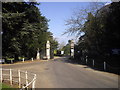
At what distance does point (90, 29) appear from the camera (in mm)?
33250

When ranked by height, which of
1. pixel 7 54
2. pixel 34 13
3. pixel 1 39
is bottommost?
pixel 7 54

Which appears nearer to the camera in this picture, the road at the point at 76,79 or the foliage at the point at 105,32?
the road at the point at 76,79

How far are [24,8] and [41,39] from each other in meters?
21.0

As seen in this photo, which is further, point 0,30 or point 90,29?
point 90,29

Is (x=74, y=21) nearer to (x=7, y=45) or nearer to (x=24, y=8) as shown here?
(x=24, y=8)

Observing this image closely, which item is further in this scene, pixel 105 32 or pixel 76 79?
pixel 105 32

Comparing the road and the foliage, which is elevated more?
the foliage

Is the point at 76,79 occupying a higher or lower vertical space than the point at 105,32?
lower

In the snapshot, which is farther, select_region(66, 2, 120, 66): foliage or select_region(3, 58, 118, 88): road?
select_region(66, 2, 120, 66): foliage

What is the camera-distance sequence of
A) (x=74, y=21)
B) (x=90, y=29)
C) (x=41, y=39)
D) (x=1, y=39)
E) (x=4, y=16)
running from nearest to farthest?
1. (x=4, y=16)
2. (x=1, y=39)
3. (x=90, y=29)
4. (x=74, y=21)
5. (x=41, y=39)

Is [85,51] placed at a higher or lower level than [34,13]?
lower

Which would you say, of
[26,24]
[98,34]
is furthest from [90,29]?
[26,24]

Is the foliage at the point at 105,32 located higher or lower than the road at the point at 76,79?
higher

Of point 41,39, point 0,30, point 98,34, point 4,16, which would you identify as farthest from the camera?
point 41,39
